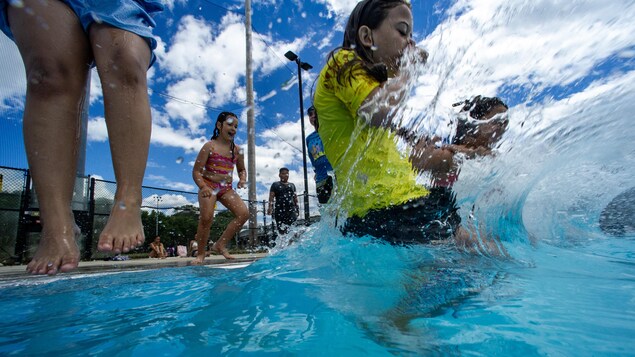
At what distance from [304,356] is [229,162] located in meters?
3.85

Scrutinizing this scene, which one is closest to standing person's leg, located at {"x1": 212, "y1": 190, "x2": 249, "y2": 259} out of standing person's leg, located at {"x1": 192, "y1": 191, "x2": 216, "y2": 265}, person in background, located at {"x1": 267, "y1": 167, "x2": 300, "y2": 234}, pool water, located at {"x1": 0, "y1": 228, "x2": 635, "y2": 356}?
standing person's leg, located at {"x1": 192, "y1": 191, "x2": 216, "y2": 265}

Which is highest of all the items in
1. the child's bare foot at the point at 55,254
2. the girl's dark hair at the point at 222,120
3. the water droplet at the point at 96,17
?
the girl's dark hair at the point at 222,120

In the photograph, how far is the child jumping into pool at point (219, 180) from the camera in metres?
3.97

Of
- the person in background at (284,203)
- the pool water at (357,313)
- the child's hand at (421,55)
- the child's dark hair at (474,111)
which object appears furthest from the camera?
the person in background at (284,203)

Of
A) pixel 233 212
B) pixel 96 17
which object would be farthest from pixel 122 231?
pixel 233 212

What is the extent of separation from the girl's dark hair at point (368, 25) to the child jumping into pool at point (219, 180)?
2.64 meters

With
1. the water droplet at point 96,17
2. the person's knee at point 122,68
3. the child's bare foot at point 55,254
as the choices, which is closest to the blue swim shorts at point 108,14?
the water droplet at point 96,17

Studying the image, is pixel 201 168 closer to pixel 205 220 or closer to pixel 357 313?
pixel 205 220

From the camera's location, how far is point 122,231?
1384mm

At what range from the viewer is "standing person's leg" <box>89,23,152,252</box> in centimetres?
141

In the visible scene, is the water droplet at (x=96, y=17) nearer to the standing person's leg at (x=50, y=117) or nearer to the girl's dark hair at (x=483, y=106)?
the standing person's leg at (x=50, y=117)

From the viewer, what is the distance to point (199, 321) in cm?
88

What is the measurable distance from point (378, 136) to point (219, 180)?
3.07 m

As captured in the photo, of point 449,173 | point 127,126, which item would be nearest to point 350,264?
point 449,173
